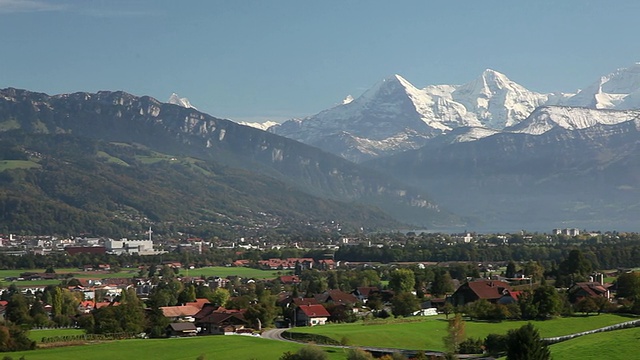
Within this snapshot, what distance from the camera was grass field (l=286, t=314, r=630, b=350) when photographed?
6141cm

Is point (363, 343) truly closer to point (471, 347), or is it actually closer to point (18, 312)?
point (471, 347)

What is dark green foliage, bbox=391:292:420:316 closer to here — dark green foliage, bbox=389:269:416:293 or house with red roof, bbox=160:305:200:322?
dark green foliage, bbox=389:269:416:293

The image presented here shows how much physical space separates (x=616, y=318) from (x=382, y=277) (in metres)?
48.7

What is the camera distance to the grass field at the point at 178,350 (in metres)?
56.8

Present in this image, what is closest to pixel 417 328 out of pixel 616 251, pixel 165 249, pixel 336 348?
pixel 336 348

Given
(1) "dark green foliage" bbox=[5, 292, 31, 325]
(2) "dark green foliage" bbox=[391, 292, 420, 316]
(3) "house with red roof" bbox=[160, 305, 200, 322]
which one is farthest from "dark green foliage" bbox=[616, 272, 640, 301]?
(1) "dark green foliage" bbox=[5, 292, 31, 325]

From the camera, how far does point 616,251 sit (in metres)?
123

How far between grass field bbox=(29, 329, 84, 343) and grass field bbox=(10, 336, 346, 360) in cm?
652

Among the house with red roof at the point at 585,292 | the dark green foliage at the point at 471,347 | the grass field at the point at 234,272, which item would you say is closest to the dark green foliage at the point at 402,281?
the house with red roof at the point at 585,292

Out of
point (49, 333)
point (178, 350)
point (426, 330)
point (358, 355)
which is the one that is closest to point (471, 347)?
point (426, 330)

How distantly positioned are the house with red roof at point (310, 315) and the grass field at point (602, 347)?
81.3ft

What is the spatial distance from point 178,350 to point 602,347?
2038cm

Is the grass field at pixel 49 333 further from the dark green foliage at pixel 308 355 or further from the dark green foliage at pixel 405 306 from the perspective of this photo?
the dark green foliage at pixel 308 355

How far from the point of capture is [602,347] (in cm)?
5069
